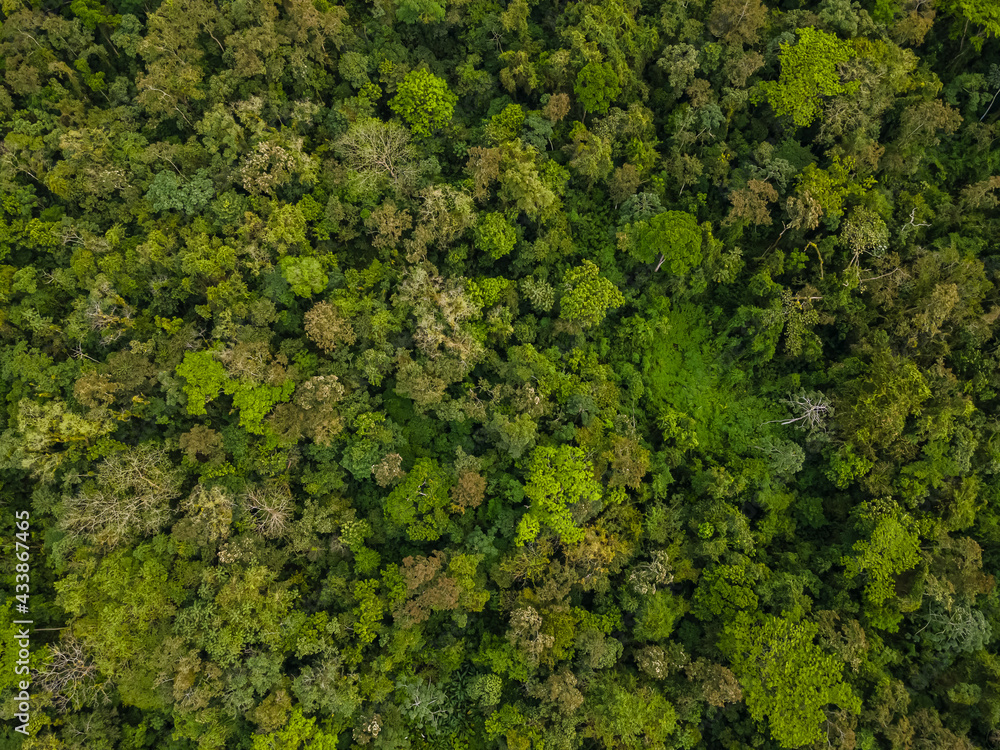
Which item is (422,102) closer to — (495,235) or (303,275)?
(495,235)

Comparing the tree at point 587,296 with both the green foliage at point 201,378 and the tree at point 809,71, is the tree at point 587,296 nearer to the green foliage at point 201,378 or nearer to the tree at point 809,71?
the tree at point 809,71

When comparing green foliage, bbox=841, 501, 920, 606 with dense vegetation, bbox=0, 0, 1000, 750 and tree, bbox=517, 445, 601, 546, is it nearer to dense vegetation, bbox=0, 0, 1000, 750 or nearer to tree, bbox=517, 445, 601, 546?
dense vegetation, bbox=0, 0, 1000, 750

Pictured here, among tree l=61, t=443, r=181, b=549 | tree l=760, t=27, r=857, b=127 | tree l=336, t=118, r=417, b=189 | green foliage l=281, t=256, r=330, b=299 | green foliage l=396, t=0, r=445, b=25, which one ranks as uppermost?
tree l=760, t=27, r=857, b=127

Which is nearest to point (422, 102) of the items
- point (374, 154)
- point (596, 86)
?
point (374, 154)

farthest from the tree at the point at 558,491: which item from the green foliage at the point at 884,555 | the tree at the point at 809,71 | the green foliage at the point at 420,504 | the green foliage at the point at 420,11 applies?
the green foliage at the point at 420,11

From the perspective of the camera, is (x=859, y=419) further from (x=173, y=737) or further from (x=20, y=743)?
(x=20, y=743)

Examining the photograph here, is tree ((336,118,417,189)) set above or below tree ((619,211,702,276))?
below

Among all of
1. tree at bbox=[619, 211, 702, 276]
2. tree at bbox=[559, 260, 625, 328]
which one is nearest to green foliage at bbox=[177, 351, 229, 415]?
tree at bbox=[559, 260, 625, 328]
